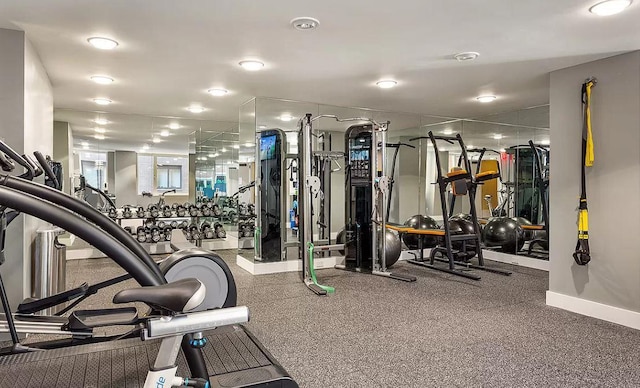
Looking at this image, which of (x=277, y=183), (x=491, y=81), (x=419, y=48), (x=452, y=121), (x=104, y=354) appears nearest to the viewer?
(x=104, y=354)

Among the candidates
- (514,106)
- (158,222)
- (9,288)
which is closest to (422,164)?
(514,106)

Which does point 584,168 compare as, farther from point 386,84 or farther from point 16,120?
point 16,120

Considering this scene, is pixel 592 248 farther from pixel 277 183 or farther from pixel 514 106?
pixel 277 183

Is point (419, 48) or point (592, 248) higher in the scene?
point (419, 48)

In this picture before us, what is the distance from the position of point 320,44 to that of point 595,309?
3456 millimetres

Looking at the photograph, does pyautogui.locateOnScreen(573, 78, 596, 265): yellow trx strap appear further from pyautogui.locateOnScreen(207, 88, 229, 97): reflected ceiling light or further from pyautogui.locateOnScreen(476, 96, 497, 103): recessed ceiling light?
pyautogui.locateOnScreen(207, 88, 229, 97): reflected ceiling light

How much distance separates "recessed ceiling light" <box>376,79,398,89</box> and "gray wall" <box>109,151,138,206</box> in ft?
15.7

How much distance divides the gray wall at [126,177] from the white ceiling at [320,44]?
Result: 1984mm

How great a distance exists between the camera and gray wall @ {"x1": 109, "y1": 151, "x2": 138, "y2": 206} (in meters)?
7.27

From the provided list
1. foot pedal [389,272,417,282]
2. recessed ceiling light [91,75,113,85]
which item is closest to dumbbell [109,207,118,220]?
recessed ceiling light [91,75,113,85]

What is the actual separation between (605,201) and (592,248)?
46 centimetres

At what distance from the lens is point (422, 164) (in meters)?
7.28

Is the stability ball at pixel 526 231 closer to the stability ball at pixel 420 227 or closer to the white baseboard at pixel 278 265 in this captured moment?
the stability ball at pixel 420 227

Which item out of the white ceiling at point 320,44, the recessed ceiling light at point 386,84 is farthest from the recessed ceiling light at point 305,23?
the recessed ceiling light at point 386,84
